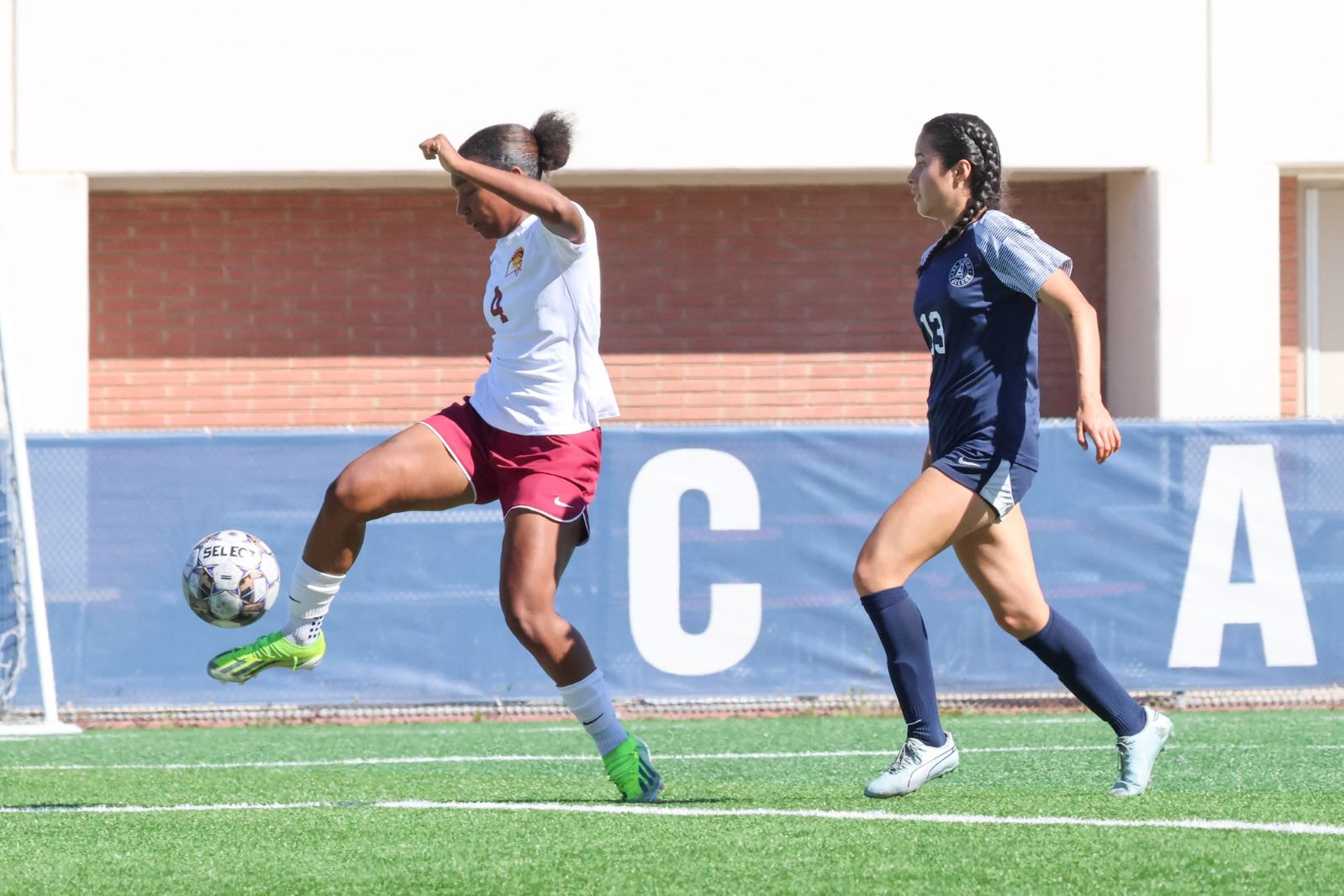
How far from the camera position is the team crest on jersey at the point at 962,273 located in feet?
17.7

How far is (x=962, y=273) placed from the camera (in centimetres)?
541

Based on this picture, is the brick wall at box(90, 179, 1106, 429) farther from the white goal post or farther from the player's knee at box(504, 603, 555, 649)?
the player's knee at box(504, 603, 555, 649)

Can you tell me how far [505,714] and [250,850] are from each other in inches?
232

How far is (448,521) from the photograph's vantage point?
34.9 feet

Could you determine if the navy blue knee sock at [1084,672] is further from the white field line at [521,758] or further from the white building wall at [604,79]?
the white building wall at [604,79]

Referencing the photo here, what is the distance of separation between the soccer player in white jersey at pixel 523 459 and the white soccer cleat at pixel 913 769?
796mm

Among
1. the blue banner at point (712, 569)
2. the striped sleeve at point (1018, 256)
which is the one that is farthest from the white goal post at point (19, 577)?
the striped sleeve at point (1018, 256)

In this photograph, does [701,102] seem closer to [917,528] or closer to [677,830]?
[917,528]

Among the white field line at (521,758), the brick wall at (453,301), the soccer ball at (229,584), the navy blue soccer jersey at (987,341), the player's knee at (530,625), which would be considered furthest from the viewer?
the brick wall at (453,301)

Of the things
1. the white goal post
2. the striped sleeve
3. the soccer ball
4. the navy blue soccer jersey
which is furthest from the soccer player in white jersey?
the white goal post

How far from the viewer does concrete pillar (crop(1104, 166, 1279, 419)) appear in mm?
13672

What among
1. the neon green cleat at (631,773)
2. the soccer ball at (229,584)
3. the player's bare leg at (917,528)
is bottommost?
the neon green cleat at (631,773)

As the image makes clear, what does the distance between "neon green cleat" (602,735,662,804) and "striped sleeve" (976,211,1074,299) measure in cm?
185

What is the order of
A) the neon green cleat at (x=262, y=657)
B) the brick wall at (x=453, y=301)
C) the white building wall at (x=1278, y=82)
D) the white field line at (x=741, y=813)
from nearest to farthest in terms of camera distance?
the white field line at (x=741, y=813), the neon green cleat at (x=262, y=657), the white building wall at (x=1278, y=82), the brick wall at (x=453, y=301)
